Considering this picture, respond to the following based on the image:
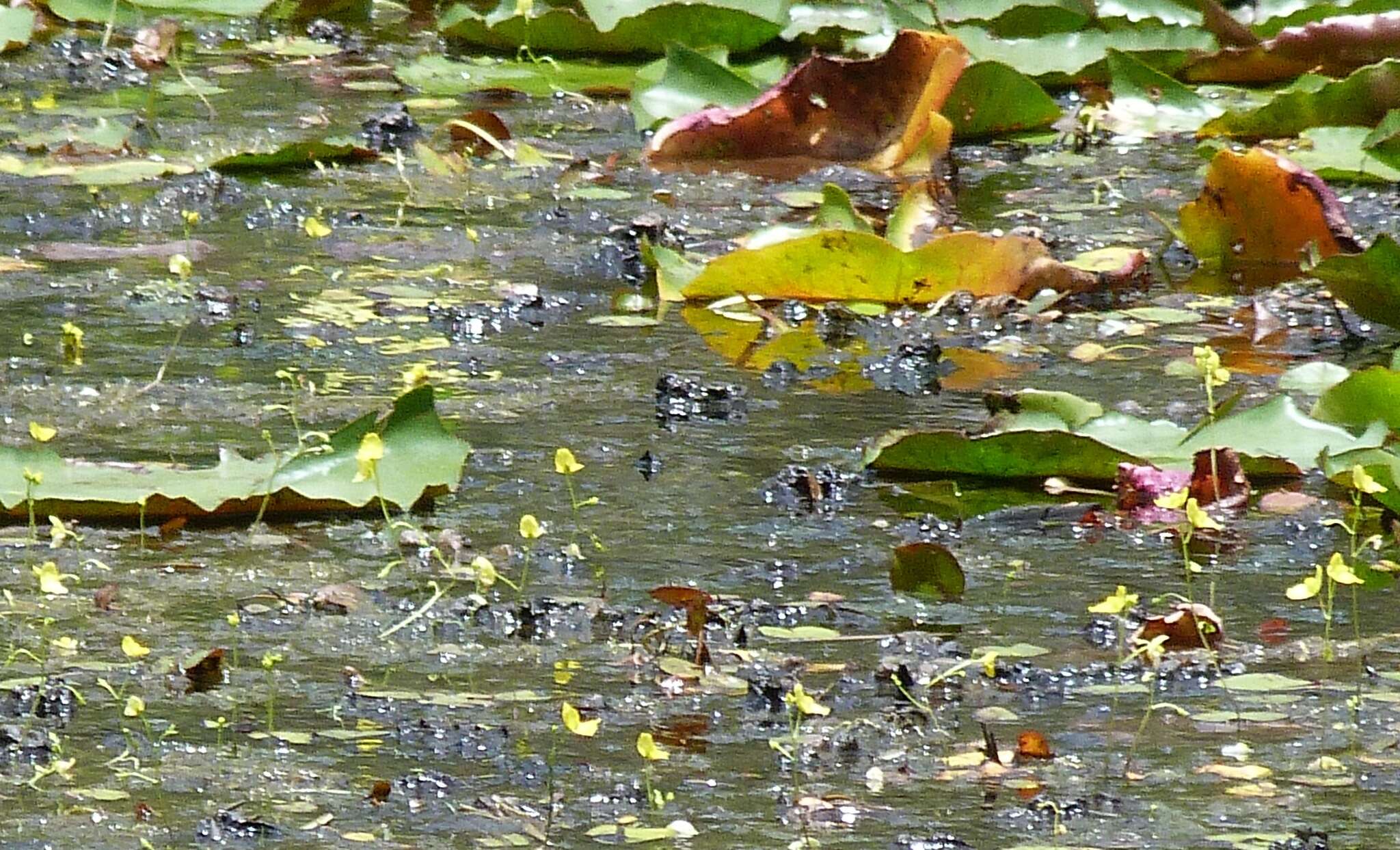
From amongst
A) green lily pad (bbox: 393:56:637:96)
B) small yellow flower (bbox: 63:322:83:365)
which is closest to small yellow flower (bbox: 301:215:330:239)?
small yellow flower (bbox: 63:322:83:365)

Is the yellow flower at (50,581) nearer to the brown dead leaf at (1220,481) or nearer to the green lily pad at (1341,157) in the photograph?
the brown dead leaf at (1220,481)

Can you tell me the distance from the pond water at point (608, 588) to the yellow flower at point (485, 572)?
2 centimetres

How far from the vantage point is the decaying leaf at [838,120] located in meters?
4.39

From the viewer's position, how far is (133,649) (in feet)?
7.00

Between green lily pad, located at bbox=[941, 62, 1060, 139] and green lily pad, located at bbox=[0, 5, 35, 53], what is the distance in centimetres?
220

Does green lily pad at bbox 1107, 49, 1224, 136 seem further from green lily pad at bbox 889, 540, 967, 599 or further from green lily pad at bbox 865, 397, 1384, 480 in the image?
green lily pad at bbox 889, 540, 967, 599

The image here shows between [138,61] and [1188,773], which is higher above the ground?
[138,61]

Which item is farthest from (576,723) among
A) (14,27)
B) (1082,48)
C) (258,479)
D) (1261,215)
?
(14,27)

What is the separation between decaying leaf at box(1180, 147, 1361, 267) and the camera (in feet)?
11.9

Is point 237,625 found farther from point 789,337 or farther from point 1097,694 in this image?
point 789,337

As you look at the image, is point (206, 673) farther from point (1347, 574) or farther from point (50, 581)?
point (1347, 574)

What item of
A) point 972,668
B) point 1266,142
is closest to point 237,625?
point 972,668

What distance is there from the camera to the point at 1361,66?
4965mm

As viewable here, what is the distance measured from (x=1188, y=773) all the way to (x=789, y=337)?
157 centimetres
